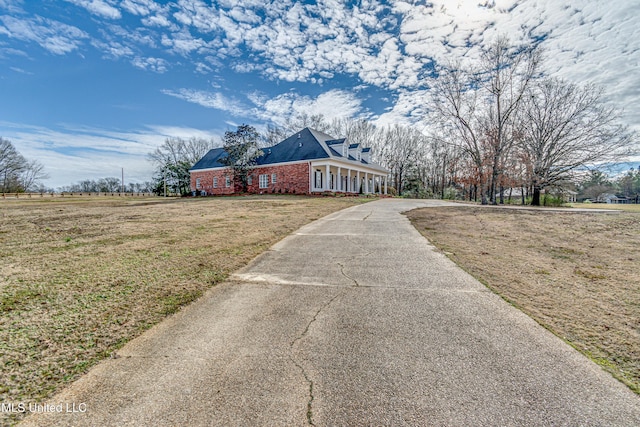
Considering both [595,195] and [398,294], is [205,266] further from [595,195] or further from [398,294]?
[595,195]

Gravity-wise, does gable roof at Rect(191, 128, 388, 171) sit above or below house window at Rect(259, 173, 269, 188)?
above

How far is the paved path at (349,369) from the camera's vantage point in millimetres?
1686

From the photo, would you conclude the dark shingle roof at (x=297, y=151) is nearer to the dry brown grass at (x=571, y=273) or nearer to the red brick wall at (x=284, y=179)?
the red brick wall at (x=284, y=179)

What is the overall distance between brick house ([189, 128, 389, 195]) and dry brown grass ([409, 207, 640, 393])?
18.7 metres

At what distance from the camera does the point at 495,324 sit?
2.85 m

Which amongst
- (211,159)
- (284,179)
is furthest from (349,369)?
(211,159)

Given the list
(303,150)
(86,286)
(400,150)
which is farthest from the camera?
(400,150)

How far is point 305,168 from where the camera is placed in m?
27.2

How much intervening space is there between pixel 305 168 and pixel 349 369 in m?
25.8

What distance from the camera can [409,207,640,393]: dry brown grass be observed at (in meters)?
2.55

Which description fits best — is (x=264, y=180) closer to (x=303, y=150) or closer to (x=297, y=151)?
(x=297, y=151)

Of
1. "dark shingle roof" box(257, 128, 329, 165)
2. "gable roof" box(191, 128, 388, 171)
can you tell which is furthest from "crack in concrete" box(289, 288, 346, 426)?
"dark shingle roof" box(257, 128, 329, 165)

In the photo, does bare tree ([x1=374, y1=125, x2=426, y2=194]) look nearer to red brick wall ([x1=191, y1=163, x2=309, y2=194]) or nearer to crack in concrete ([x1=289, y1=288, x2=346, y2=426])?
red brick wall ([x1=191, y1=163, x2=309, y2=194])

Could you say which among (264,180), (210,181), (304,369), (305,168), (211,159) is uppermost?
(211,159)
